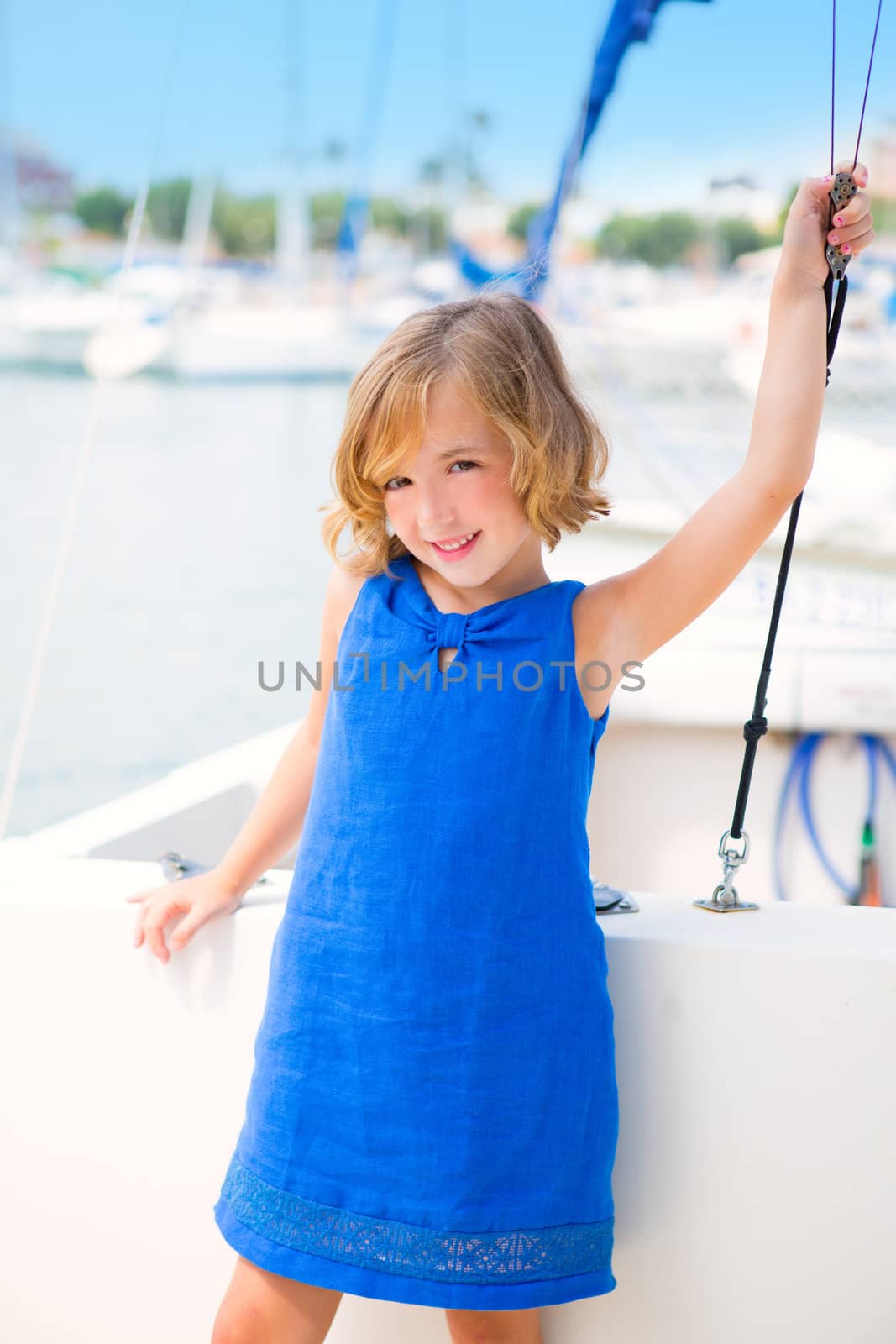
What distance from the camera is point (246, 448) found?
14320 mm

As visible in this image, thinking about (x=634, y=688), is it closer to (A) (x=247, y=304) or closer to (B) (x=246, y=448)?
(B) (x=246, y=448)

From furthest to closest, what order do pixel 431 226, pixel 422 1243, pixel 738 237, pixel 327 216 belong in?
pixel 431 226, pixel 327 216, pixel 738 237, pixel 422 1243

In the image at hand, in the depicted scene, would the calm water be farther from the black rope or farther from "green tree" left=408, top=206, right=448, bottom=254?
the black rope

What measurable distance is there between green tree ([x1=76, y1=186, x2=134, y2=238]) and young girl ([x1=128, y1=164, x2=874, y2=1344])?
18.8 metres

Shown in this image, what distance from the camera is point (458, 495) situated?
2.92ft

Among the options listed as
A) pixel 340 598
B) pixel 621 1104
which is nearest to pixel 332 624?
pixel 340 598

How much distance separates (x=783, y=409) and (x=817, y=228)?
0.38ft

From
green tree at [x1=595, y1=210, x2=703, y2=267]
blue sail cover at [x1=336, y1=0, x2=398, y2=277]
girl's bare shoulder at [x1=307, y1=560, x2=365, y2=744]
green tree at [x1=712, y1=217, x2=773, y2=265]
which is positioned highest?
green tree at [x1=595, y1=210, x2=703, y2=267]

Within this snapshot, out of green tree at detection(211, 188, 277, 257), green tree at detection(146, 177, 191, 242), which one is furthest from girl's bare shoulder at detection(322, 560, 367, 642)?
green tree at detection(211, 188, 277, 257)

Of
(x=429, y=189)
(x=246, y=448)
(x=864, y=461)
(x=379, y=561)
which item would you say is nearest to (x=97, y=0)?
(x=429, y=189)

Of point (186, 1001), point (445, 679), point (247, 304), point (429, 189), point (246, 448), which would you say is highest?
point (429, 189)

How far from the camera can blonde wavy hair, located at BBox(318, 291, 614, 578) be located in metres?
0.89

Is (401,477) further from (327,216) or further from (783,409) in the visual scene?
(327,216)

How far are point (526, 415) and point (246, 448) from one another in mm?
13774
